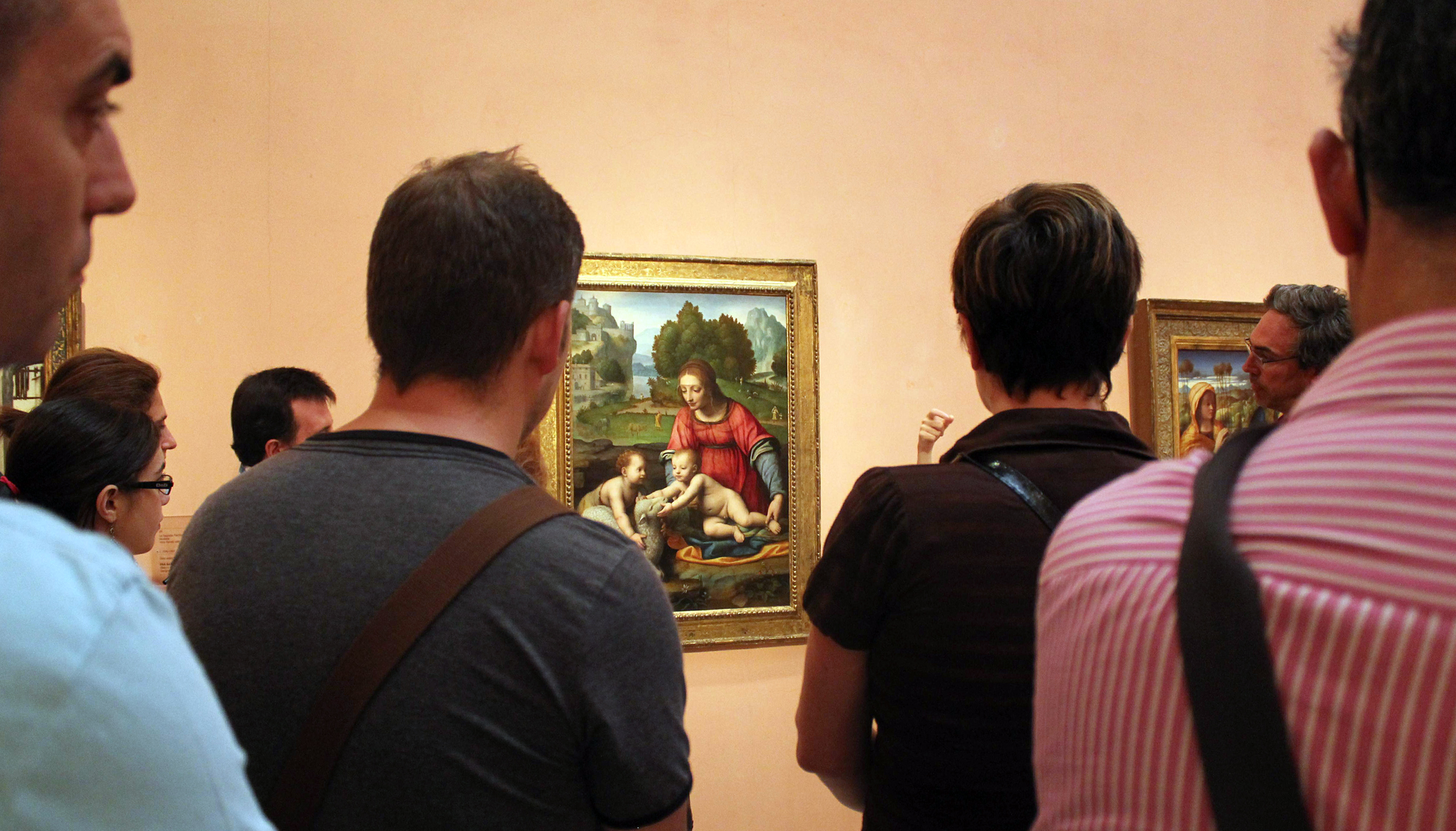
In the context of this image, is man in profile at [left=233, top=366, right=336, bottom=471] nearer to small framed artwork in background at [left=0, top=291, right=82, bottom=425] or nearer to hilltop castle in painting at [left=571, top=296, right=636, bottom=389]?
small framed artwork in background at [left=0, top=291, right=82, bottom=425]

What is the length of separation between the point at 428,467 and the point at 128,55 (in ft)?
2.27

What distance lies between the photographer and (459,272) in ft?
5.15

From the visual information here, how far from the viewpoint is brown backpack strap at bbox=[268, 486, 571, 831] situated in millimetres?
1347

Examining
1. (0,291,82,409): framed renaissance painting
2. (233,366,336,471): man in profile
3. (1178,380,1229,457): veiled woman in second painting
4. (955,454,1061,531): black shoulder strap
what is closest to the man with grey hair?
(1178,380,1229,457): veiled woman in second painting

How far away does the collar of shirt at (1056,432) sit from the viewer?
6.16 feet

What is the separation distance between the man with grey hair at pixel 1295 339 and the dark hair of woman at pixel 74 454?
4033 mm

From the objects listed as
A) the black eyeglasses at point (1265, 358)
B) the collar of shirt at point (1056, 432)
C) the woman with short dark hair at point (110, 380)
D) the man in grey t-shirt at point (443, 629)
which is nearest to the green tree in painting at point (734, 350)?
the black eyeglasses at point (1265, 358)

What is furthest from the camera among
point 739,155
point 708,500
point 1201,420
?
point 1201,420

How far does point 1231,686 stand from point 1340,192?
0.47 metres

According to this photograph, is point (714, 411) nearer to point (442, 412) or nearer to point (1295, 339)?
point (1295, 339)

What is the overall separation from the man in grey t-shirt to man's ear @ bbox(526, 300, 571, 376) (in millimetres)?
104

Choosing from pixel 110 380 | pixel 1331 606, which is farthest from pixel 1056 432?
pixel 110 380

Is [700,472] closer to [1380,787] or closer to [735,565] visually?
[735,565]


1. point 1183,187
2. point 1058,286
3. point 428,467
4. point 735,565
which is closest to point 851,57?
point 1183,187
